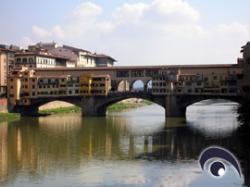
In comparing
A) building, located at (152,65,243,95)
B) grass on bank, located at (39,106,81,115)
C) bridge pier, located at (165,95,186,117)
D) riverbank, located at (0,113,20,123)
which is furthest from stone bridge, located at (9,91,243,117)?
riverbank, located at (0,113,20,123)

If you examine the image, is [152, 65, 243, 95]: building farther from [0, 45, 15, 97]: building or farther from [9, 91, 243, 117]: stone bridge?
[0, 45, 15, 97]: building

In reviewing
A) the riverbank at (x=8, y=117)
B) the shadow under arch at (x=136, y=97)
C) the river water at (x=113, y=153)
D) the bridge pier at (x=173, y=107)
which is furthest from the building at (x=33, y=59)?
the river water at (x=113, y=153)

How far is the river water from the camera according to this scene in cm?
2008

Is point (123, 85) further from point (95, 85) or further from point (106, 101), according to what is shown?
point (106, 101)

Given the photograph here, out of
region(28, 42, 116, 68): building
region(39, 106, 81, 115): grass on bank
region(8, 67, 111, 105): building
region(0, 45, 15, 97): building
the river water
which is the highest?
region(28, 42, 116, 68): building

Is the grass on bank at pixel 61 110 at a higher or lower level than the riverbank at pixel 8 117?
higher

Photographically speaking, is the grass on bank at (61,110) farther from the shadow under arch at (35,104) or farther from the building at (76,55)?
the building at (76,55)

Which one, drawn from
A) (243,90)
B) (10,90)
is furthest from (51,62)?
(243,90)

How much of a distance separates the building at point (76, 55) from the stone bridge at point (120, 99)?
20.8m

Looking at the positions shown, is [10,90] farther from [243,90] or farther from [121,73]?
[243,90]

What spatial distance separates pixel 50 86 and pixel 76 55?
28.3 metres

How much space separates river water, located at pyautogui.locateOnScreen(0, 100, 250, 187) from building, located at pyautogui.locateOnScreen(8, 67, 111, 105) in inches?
425

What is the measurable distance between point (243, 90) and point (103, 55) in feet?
163

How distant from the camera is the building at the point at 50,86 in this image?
5531 centimetres
